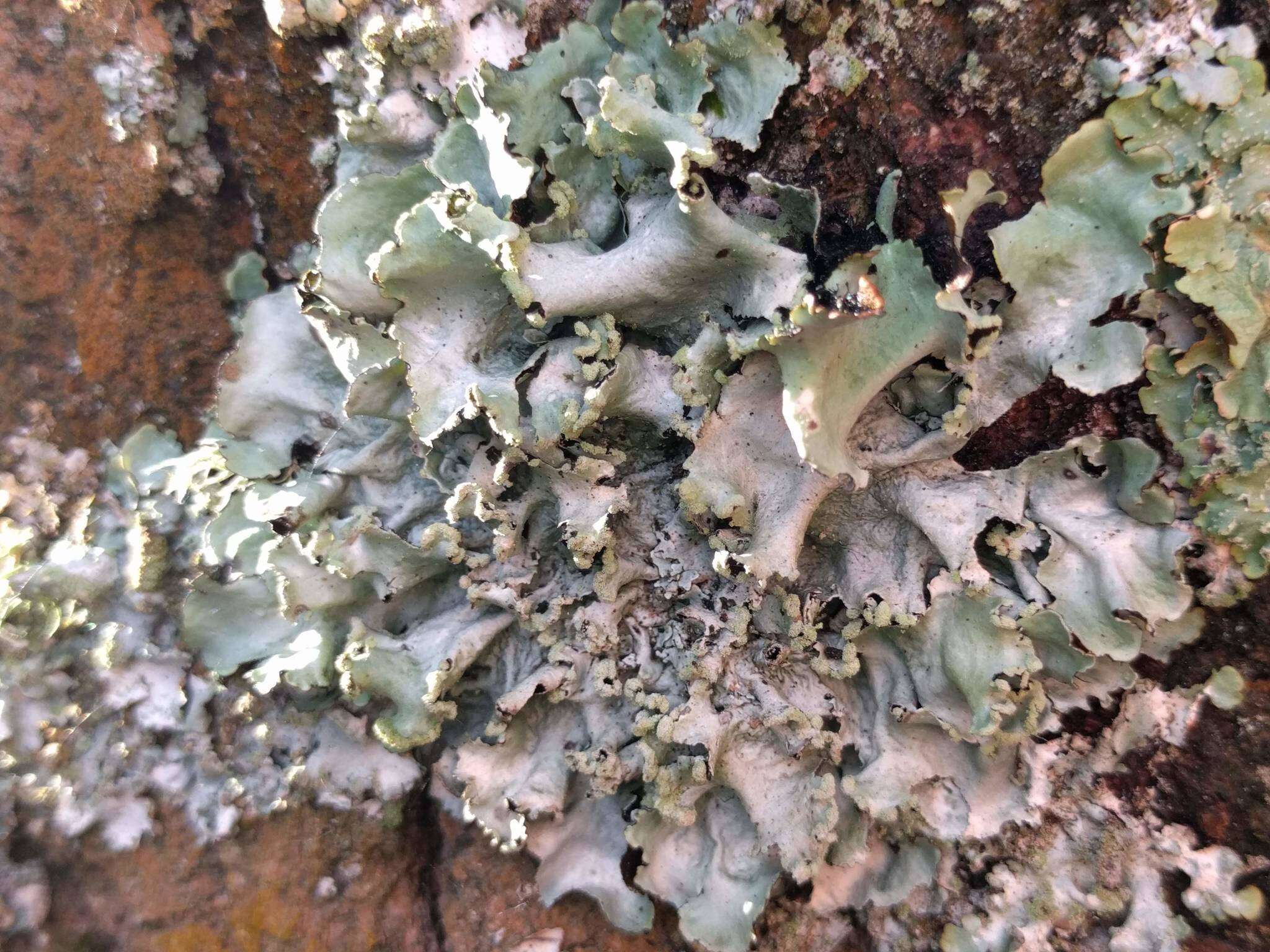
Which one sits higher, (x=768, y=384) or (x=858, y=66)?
(x=858, y=66)

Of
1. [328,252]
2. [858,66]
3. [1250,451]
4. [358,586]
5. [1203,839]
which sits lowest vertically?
[358,586]

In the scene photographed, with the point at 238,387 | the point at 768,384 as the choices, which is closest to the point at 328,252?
the point at 238,387

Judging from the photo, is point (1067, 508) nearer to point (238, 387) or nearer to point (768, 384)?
point (768, 384)

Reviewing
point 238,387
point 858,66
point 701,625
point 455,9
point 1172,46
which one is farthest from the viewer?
point 238,387

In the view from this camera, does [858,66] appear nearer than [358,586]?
Yes

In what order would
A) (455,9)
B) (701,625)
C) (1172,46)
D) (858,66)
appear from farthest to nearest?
(701,625) → (455,9) → (858,66) → (1172,46)

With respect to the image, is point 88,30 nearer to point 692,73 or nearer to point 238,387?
point 238,387

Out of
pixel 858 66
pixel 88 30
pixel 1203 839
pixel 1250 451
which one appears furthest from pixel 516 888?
pixel 88 30
